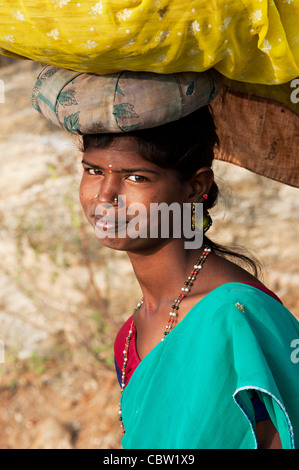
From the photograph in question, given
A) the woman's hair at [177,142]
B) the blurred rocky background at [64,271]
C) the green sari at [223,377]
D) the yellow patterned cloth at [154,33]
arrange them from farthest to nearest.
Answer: the blurred rocky background at [64,271] → the woman's hair at [177,142] → the green sari at [223,377] → the yellow patterned cloth at [154,33]

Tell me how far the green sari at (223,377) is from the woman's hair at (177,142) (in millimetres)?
385

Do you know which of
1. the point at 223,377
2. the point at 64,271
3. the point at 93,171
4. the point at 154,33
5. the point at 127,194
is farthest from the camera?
the point at 64,271

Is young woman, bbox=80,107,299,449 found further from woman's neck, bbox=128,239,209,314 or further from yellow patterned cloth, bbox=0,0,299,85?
yellow patterned cloth, bbox=0,0,299,85

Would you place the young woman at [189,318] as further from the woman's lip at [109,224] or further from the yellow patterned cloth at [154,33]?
the yellow patterned cloth at [154,33]

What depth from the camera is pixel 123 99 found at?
163cm

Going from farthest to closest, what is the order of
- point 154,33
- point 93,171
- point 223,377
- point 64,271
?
point 64,271, point 93,171, point 223,377, point 154,33

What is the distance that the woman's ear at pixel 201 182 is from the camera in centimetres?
189

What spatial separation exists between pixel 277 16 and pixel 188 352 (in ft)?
2.92

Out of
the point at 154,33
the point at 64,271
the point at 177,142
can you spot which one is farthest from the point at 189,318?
the point at 64,271

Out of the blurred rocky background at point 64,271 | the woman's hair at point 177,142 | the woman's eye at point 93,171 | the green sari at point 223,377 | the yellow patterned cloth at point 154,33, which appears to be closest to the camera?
the yellow patterned cloth at point 154,33

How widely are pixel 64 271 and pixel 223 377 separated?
340 cm

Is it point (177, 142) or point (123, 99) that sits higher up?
point (123, 99)

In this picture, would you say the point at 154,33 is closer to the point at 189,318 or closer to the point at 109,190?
the point at 109,190

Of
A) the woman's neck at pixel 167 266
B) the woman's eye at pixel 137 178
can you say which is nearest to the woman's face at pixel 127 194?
the woman's eye at pixel 137 178
